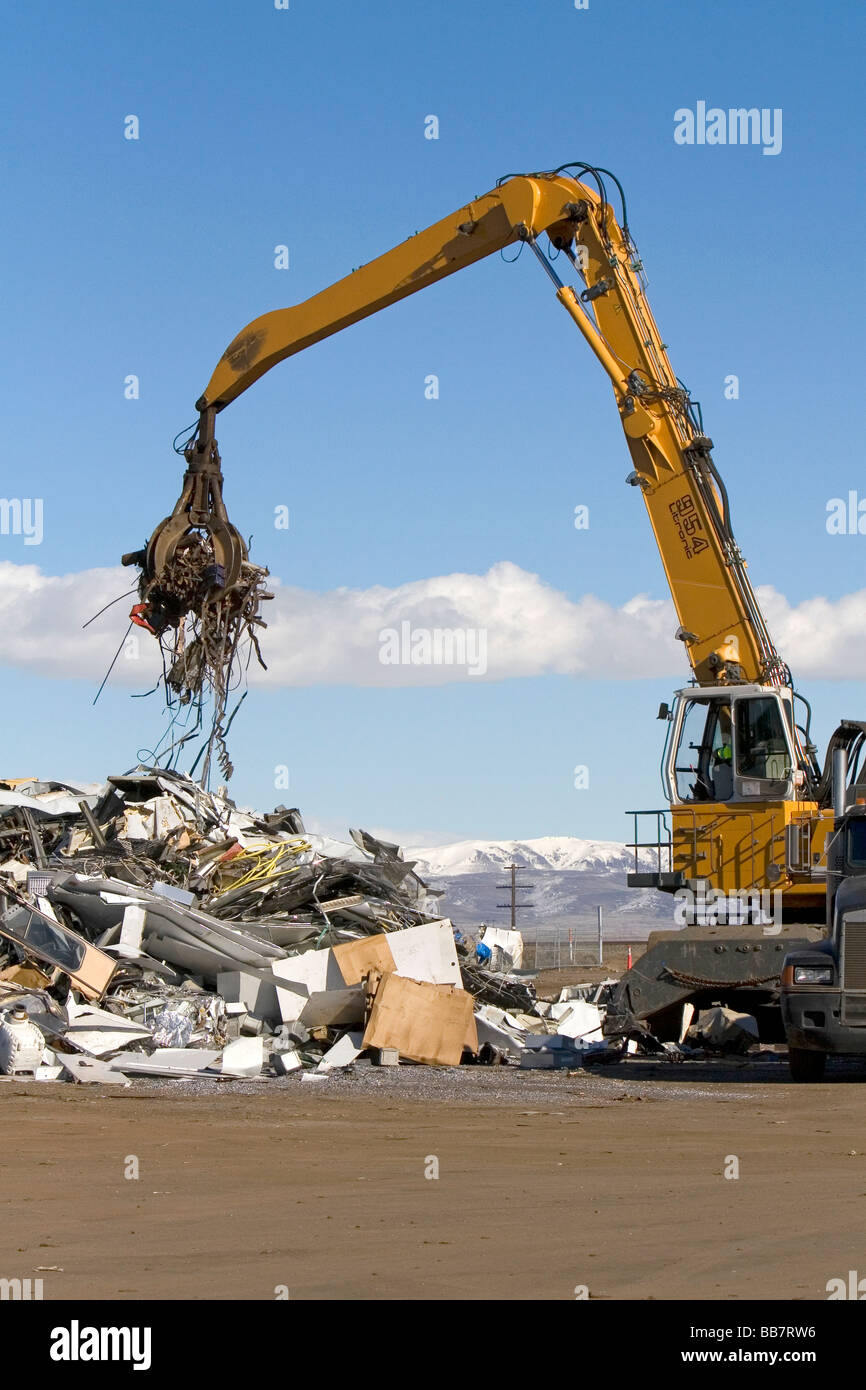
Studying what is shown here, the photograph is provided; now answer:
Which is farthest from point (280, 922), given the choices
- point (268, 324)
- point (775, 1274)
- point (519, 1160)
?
point (775, 1274)

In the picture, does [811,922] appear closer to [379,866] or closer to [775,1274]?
[379,866]

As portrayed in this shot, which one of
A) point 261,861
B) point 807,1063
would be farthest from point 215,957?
point 807,1063

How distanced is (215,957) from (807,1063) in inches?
280

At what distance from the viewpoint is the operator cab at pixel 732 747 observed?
1864cm

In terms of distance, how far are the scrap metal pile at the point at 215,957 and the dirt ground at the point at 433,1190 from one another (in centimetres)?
135

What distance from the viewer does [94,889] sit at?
20.0m

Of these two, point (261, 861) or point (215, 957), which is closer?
point (215, 957)

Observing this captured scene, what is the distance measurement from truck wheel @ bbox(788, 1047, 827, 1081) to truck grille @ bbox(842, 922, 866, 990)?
113cm

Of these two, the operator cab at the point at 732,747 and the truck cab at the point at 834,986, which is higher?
the operator cab at the point at 732,747

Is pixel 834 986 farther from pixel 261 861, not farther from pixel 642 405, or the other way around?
pixel 261 861

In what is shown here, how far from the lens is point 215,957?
64.0ft

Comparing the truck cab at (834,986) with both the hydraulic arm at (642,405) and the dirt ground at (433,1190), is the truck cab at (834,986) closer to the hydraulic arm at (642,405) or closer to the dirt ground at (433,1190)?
the dirt ground at (433,1190)

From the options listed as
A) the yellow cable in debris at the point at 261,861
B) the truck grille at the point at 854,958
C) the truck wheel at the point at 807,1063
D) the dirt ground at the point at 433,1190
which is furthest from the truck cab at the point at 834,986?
the yellow cable in debris at the point at 261,861

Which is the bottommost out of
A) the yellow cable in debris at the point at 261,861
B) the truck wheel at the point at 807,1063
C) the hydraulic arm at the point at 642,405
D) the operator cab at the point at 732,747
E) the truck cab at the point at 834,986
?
the truck wheel at the point at 807,1063
